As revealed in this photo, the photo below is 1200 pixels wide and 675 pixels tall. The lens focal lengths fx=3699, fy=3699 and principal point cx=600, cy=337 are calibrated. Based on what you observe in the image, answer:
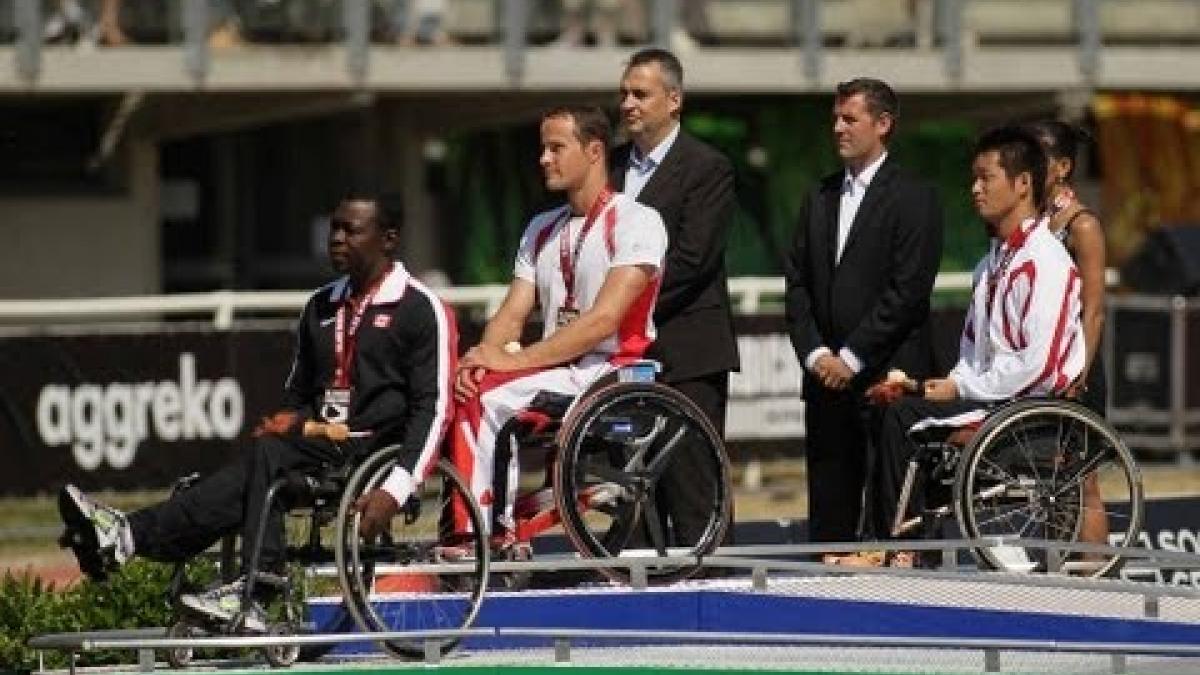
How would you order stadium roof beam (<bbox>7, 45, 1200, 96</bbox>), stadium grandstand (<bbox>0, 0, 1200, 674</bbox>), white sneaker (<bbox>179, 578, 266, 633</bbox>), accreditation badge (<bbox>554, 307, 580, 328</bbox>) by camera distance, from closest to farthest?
1. white sneaker (<bbox>179, 578, 266, 633</bbox>)
2. accreditation badge (<bbox>554, 307, 580, 328</bbox>)
3. stadium grandstand (<bbox>0, 0, 1200, 674</bbox>)
4. stadium roof beam (<bbox>7, 45, 1200, 96</bbox>)

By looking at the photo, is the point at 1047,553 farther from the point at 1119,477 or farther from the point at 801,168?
the point at 801,168

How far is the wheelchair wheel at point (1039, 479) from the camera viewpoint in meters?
11.8

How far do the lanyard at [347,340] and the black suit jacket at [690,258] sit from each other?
5.75 feet

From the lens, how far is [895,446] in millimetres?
12500

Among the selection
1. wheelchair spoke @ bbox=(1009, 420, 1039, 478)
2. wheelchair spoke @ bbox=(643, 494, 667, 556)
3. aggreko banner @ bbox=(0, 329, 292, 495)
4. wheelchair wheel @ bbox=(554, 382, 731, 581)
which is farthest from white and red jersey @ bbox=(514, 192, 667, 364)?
aggreko banner @ bbox=(0, 329, 292, 495)

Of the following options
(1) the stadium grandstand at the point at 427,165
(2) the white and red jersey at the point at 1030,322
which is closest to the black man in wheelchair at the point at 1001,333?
(2) the white and red jersey at the point at 1030,322

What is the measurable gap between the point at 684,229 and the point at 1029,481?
168 centimetres

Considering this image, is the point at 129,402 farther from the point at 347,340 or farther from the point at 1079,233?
the point at 347,340

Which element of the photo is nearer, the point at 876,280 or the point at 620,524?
the point at 620,524

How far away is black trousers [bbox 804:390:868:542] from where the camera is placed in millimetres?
13039

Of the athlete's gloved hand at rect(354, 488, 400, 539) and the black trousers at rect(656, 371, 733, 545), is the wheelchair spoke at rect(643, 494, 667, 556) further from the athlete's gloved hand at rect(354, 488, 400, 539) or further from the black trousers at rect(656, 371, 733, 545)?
the athlete's gloved hand at rect(354, 488, 400, 539)

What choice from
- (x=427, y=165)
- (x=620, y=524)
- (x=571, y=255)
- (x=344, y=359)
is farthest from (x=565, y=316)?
(x=427, y=165)

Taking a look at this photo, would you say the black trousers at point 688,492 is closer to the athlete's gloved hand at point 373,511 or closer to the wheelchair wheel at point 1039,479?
the wheelchair wheel at point 1039,479

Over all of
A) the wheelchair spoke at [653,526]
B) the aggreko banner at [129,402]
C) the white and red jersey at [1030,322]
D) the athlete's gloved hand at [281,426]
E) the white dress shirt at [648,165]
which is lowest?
the aggreko banner at [129,402]
